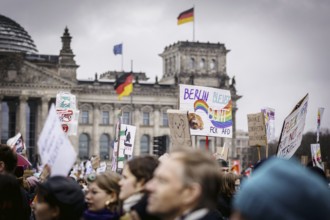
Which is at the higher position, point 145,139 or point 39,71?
point 39,71

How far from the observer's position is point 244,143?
184m

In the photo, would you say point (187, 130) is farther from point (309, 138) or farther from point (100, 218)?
point (309, 138)

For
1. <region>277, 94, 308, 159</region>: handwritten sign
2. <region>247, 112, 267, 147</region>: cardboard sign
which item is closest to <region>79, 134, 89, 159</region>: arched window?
<region>247, 112, 267, 147</region>: cardboard sign

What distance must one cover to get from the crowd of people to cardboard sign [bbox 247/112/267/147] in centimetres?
675

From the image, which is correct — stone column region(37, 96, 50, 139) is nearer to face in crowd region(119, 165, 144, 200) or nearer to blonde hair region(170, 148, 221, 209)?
face in crowd region(119, 165, 144, 200)

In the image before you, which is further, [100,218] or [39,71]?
[39,71]

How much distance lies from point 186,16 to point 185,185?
214ft

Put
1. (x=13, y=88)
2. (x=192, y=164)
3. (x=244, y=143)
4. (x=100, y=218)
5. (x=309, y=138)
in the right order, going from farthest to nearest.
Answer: (x=244, y=143)
(x=309, y=138)
(x=13, y=88)
(x=100, y=218)
(x=192, y=164)

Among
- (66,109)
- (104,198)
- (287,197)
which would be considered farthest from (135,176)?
(66,109)

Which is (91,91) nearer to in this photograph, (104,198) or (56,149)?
(104,198)

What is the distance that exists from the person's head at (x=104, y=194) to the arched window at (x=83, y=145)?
72.0 m

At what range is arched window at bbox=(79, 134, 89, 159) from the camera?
78.0 m

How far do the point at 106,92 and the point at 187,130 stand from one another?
66405mm

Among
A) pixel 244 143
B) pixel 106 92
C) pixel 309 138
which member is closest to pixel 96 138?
pixel 106 92
